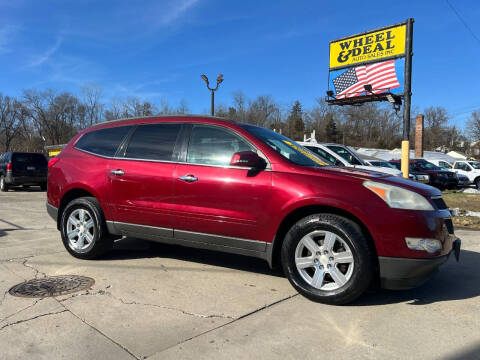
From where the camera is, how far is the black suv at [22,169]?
611 inches

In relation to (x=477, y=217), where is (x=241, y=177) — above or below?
above

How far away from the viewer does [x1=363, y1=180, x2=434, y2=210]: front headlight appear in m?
3.26

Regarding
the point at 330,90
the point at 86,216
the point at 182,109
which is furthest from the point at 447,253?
the point at 182,109

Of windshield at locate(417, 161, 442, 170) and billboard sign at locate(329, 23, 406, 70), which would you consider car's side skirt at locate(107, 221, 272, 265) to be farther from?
windshield at locate(417, 161, 442, 170)

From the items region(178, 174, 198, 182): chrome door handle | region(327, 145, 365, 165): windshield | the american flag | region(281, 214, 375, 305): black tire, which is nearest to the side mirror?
region(178, 174, 198, 182): chrome door handle

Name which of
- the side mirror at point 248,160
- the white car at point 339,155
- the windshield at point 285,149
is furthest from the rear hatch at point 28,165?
the side mirror at point 248,160

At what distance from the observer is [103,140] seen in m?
4.98

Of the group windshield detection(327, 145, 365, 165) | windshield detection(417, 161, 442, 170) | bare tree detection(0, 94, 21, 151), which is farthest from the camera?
bare tree detection(0, 94, 21, 151)

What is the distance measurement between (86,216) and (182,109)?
46.2 m

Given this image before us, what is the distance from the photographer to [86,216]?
4867mm

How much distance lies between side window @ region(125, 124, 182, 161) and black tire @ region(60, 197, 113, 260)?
82cm

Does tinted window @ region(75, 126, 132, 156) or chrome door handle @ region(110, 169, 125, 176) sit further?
tinted window @ region(75, 126, 132, 156)

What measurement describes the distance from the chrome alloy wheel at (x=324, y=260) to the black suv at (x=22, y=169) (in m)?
15.4

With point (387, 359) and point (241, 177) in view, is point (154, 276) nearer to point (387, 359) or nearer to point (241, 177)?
point (241, 177)
